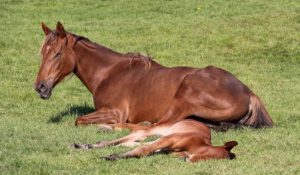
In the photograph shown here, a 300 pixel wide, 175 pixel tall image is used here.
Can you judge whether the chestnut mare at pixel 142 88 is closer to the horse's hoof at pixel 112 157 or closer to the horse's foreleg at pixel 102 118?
the horse's foreleg at pixel 102 118

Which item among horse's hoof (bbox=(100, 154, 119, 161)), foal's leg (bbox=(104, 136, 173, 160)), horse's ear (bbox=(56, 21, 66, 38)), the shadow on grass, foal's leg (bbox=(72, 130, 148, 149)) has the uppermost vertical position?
horse's ear (bbox=(56, 21, 66, 38))

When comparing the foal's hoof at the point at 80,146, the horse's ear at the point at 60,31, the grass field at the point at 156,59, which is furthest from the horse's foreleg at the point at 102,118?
the foal's hoof at the point at 80,146

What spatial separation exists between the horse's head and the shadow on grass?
24.3 inches

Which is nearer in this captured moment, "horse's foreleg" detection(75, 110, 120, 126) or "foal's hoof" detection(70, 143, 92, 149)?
"foal's hoof" detection(70, 143, 92, 149)

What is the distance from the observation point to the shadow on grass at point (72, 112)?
37.4ft

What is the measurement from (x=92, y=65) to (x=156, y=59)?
276 inches

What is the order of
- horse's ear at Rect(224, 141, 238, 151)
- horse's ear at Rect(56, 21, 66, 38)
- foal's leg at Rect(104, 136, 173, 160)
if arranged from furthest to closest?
1. horse's ear at Rect(56, 21, 66, 38)
2. foal's leg at Rect(104, 136, 173, 160)
3. horse's ear at Rect(224, 141, 238, 151)

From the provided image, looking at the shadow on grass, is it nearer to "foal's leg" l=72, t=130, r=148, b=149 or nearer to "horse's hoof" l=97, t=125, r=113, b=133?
"horse's hoof" l=97, t=125, r=113, b=133

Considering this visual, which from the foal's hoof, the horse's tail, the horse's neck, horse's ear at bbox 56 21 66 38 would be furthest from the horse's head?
the horse's tail

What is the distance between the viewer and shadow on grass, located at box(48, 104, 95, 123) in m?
11.4

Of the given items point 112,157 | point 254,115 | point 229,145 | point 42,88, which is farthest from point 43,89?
point 229,145

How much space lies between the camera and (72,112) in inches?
475

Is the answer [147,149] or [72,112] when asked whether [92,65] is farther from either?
[147,149]

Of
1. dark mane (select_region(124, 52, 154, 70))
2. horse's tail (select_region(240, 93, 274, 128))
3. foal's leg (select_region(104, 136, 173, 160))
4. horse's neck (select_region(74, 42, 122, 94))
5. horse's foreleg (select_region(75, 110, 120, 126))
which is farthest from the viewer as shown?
horse's neck (select_region(74, 42, 122, 94))
